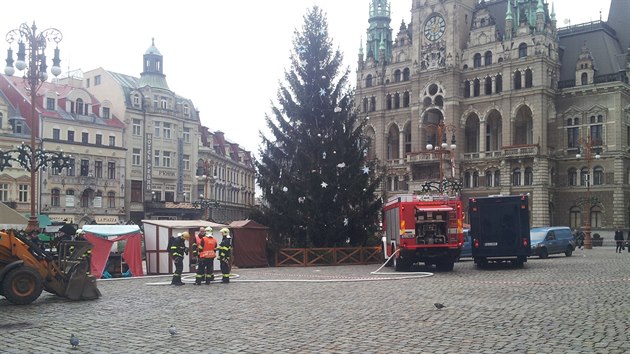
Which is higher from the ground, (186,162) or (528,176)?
(186,162)

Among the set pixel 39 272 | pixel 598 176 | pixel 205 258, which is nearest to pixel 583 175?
pixel 598 176

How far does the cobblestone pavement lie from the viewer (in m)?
9.88

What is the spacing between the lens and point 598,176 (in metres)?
65.3

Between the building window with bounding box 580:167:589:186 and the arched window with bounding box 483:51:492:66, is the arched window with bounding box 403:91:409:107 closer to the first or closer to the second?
the arched window with bounding box 483:51:492:66

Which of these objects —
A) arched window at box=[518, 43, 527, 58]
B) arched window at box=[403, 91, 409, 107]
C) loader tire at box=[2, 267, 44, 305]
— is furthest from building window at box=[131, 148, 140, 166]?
loader tire at box=[2, 267, 44, 305]

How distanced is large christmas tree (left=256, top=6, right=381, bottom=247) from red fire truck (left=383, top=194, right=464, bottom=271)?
24.2 feet

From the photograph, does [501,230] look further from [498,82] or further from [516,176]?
[498,82]

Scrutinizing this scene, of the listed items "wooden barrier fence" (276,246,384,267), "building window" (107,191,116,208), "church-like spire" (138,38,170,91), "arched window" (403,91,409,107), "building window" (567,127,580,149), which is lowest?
"wooden barrier fence" (276,246,384,267)

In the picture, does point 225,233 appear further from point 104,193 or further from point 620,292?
point 104,193

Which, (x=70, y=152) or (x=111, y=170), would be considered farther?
(x=111, y=170)

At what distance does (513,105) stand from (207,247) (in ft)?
180

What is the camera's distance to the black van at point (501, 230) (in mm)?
26406

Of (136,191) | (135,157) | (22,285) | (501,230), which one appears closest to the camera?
(22,285)

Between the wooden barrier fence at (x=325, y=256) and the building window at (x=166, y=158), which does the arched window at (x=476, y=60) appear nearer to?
the building window at (x=166, y=158)
